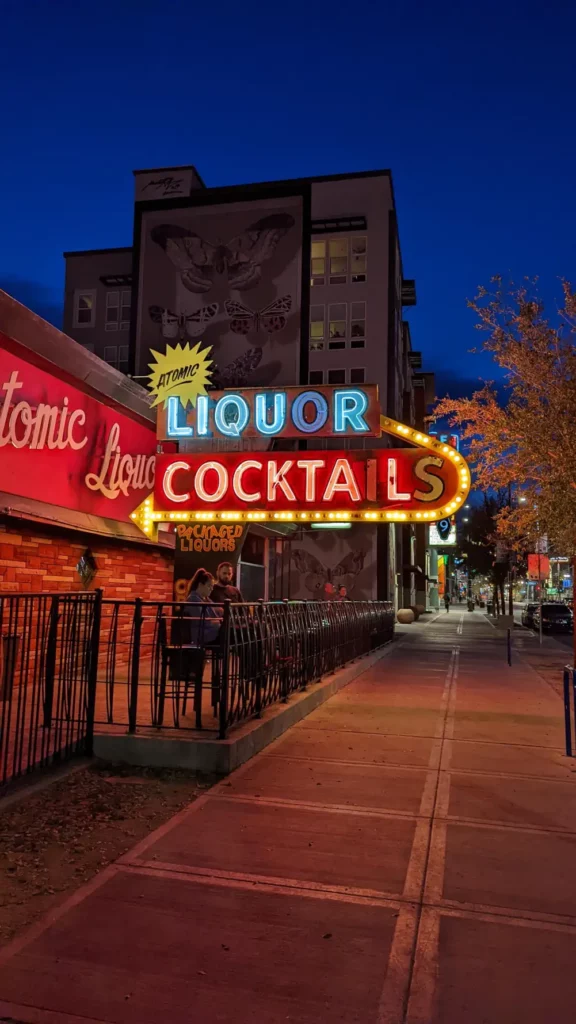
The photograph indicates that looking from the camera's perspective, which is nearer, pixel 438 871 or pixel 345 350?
pixel 438 871

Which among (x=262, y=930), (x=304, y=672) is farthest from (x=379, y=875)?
(x=304, y=672)

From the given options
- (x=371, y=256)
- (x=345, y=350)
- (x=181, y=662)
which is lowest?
(x=181, y=662)

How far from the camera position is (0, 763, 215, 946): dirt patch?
4.36 meters

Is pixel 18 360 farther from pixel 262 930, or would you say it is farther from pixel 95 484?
pixel 262 930

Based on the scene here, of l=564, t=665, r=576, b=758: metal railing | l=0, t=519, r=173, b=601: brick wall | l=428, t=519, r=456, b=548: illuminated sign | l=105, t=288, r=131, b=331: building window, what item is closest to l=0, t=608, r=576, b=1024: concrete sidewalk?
l=564, t=665, r=576, b=758: metal railing

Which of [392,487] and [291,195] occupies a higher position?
[291,195]

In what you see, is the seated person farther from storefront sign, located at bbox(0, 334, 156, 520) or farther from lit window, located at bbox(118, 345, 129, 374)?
lit window, located at bbox(118, 345, 129, 374)

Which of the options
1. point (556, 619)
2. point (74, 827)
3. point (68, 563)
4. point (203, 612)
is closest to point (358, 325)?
point (556, 619)

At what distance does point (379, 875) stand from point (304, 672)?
659 cm

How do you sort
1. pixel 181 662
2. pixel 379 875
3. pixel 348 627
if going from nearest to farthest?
pixel 379 875, pixel 181 662, pixel 348 627

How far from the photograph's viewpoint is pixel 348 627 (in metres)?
15.9

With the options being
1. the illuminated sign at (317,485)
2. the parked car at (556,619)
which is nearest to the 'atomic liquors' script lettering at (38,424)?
the illuminated sign at (317,485)

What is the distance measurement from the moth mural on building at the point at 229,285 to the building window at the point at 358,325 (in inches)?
152

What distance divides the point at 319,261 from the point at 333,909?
42939 millimetres
